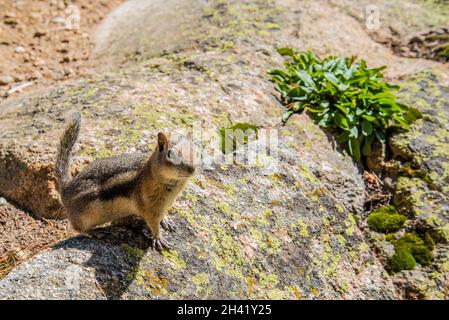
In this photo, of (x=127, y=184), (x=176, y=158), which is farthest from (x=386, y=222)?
(x=127, y=184)

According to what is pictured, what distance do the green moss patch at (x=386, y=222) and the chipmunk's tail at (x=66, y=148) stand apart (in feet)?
11.4

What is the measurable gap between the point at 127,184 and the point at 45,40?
5.81 metres

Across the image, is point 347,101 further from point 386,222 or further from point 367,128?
point 386,222

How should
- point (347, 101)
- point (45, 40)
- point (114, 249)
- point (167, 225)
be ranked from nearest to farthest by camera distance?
point (114, 249), point (167, 225), point (347, 101), point (45, 40)

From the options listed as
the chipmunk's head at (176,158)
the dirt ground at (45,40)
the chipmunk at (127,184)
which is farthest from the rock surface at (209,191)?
the dirt ground at (45,40)

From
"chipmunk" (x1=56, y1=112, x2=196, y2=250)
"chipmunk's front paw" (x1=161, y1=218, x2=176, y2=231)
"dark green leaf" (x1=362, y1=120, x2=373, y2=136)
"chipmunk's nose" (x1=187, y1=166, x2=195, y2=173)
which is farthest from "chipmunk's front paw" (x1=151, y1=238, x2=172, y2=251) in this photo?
"dark green leaf" (x1=362, y1=120, x2=373, y2=136)

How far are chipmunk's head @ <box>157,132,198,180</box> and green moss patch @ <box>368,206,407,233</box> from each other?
2860mm

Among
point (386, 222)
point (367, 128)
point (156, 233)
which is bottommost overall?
point (386, 222)

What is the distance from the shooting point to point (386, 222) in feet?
19.8

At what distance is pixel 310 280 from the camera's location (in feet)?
16.3

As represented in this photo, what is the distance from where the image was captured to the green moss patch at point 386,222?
602 cm

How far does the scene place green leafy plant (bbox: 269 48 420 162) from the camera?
262 inches

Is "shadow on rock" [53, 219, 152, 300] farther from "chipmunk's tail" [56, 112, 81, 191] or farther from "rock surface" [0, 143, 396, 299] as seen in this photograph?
"chipmunk's tail" [56, 112, 81, 191]

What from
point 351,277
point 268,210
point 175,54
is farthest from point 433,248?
point 175,54
